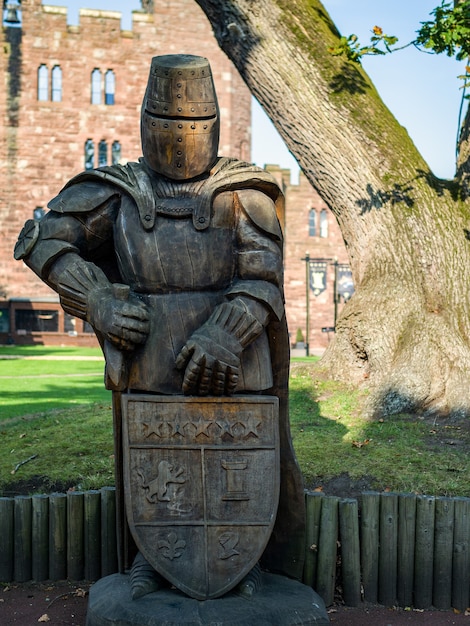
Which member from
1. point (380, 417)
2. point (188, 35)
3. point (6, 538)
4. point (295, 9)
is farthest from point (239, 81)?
point (6, 538)

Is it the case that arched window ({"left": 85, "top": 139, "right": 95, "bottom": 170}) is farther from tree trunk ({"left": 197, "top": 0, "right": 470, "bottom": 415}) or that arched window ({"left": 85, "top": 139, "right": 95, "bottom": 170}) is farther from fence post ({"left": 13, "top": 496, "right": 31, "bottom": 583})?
fence post ({"left": 13, "top": 496, "right": 31, "bottom": 583})

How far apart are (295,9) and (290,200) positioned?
26.7 metres

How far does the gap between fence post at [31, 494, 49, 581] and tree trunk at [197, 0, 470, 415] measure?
3.66 meters

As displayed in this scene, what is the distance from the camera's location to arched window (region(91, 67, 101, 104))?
107ft

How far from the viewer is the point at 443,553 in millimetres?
4312

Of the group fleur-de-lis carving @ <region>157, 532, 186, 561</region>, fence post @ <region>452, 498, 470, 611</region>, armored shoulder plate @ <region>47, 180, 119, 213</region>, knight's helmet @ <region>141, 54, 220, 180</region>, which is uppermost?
knight's helmet @ <region>141, 54, 220, 180</region>

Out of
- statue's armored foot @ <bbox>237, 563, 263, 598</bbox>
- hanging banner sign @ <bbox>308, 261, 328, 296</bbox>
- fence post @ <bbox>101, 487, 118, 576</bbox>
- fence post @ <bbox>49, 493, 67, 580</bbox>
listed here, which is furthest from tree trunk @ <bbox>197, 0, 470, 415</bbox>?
hanging banner sign @ <bbox>308, 261, 328, 296</bbox>

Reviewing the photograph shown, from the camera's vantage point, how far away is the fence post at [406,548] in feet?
14.2

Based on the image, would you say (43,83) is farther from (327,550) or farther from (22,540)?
(327,550)

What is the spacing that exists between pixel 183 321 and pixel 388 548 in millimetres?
1802

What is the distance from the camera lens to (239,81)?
32.0 meters

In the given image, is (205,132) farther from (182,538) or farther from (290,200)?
(290,200)

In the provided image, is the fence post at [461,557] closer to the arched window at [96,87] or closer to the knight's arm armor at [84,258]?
the knight's arm armor at [84,258]

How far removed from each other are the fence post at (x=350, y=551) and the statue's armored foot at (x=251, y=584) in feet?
2.61
